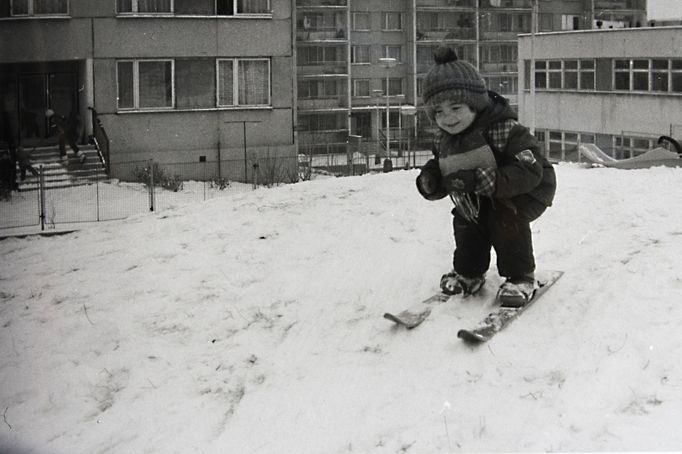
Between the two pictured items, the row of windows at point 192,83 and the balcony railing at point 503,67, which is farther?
the balcony railing at point 503,67

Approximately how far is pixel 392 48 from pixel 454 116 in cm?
2154

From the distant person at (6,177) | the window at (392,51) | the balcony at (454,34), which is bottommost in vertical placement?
the distant person at (6,177)

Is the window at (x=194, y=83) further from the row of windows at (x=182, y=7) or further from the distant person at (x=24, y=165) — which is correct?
the distant person at (x=24, y=165)

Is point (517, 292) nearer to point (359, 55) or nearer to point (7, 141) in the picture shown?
point (7, 141)

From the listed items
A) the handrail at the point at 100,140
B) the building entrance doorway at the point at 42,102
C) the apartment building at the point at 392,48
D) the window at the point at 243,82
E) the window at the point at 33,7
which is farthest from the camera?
the apartment building at the point at 392,48

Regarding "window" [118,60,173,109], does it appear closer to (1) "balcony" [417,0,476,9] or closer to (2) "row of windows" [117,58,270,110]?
(2) "row of windows" [117,58,270,110]

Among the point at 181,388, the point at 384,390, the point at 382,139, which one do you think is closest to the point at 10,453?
the point at 181,388

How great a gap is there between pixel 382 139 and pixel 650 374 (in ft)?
39.7

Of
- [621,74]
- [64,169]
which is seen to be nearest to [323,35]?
[621,74]

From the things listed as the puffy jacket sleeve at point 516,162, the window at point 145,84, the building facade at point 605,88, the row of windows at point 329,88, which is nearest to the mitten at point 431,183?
the puffy jacket sleeve at point 516,162

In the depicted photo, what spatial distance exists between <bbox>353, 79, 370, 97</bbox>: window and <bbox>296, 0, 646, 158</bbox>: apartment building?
1.5 inches

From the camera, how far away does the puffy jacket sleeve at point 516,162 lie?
316 centimetres

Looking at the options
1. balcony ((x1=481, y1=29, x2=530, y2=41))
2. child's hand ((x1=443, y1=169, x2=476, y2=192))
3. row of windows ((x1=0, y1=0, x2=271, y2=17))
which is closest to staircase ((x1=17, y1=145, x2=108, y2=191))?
row of windows ((x1=0, y1=0, x2=271, y2=17))

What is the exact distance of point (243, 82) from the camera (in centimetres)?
1370
